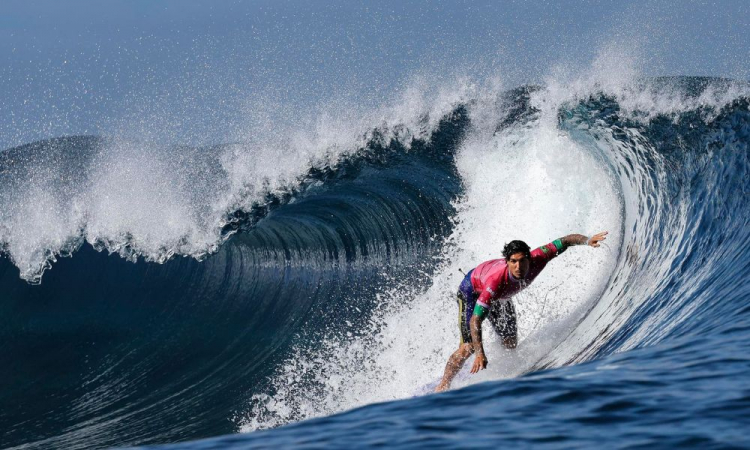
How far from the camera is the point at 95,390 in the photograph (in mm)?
9141

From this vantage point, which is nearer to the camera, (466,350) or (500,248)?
(466,350)

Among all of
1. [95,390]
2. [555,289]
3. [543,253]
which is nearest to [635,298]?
[543,253]

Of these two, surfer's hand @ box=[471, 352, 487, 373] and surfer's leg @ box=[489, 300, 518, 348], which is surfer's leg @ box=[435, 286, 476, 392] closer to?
surfer's leg @ box=[489, 300, 518, 348]

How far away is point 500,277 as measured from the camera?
6516mm

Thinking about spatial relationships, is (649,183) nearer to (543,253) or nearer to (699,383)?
(543,253)

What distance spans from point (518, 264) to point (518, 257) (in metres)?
0.07

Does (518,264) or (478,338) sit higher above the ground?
(518,264)

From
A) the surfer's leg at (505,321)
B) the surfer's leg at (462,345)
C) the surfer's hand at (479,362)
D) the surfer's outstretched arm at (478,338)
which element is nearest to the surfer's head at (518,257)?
the surfer's outstretched arm at (478,338)

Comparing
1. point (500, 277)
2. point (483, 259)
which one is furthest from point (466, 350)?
point (483, 259)

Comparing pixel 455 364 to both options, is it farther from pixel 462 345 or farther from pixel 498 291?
pixel 498 291

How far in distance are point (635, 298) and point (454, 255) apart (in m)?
3.68

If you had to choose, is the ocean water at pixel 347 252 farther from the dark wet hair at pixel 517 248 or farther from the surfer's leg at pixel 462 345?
the dark wet hair at pixel 517 248

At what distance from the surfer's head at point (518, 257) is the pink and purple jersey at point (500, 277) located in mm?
326

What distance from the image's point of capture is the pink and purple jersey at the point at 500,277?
648 cm
